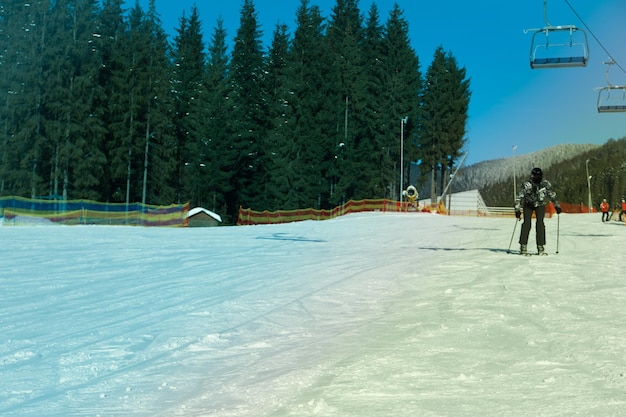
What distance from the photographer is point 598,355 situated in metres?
5.06

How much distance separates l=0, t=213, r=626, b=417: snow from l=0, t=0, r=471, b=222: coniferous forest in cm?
3610

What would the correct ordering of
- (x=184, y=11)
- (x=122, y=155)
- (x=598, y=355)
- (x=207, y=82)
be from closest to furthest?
1. (x=598, y=355)
2. (x=122, y=155)
3. (x=207, y=82)
4. (x=184, y=11)

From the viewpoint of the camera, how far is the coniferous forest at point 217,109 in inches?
1786

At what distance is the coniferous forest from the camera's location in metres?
45.4

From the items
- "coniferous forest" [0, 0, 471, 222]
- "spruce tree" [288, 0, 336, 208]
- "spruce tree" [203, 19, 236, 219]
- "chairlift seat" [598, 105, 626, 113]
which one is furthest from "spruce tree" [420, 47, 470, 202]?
"chairlift seat" [598, 105, 626, 113]

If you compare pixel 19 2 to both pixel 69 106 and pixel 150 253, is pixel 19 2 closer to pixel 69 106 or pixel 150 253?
pixel 69 106


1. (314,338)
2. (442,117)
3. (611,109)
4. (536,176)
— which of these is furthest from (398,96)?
(314,338)

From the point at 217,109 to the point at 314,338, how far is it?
188 feet

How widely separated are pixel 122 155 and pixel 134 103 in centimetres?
480

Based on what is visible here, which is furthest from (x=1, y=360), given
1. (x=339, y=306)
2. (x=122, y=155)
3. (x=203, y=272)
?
(x=122, y=155)

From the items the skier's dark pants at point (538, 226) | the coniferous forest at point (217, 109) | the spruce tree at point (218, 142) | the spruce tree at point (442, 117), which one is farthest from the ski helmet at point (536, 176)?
the spruce tree at point (442, 117)

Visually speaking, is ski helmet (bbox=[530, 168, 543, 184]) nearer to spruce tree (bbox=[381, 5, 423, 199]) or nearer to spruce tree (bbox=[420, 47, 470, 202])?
spruce tree (bbox=[381, 5, 423, 199])

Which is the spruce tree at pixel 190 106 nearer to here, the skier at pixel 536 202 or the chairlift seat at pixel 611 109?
the chairlift seat at pixel 611 109

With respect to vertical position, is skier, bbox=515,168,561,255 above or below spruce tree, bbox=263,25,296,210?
below
